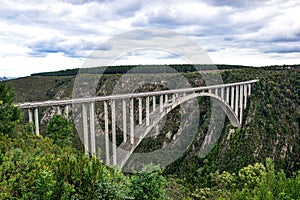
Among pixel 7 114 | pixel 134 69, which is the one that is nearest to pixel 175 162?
pixel 134 69

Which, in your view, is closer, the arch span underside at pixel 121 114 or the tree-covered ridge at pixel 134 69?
the arch span underside at pixel 121 114

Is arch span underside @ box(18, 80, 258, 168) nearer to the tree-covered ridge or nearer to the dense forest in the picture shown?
the dense forest

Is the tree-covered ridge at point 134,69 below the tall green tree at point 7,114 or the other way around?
the other way around

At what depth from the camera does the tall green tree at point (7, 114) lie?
8.89 meters

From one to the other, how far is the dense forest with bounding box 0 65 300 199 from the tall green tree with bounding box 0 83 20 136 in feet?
0.09

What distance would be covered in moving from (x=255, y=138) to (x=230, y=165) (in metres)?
6.86

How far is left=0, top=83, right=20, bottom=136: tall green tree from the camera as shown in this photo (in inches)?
350

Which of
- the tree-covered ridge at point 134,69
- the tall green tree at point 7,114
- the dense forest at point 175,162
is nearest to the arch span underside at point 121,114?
the dense forest at point 175,162

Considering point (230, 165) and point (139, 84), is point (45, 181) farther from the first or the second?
point (139, 84)

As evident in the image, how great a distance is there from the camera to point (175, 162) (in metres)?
37.3

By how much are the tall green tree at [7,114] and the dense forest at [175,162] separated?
3 cm

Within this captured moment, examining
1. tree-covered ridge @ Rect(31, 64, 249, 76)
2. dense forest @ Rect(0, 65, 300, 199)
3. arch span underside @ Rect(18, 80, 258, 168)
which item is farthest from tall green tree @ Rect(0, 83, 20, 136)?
tree-covered ridge @ Rect(31, 64, 249, 76)

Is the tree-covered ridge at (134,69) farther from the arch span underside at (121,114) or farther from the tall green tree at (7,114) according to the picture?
the tall green tree at (7,114)

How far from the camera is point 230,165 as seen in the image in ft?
114
